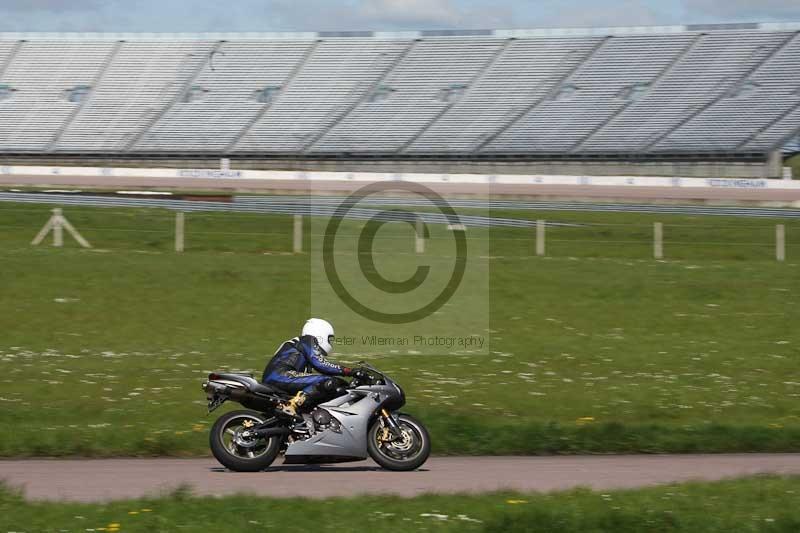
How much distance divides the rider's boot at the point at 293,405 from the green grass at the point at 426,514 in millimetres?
2106

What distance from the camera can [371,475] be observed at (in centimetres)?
1081

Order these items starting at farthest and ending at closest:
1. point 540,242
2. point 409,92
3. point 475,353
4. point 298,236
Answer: point 409,92 < point 540,242 < point 298,236 < point 475,353

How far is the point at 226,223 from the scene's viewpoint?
33812mm

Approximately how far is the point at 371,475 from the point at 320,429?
0.68 metres

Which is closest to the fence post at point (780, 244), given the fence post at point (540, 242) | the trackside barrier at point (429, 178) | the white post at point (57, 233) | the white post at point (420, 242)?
the fence post at point (540, 242)

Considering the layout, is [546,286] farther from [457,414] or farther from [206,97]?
[206,97]

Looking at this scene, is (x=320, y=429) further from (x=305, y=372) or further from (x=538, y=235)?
(x=538, y=235)

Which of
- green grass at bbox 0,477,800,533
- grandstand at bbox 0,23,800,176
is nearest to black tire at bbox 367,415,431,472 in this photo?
green grass at bbox 0,477,800,533

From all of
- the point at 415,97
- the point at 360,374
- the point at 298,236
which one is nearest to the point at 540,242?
→ the point at 298,236

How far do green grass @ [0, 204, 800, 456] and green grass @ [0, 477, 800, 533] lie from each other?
3.18 metres

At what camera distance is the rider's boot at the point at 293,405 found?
10.9 metres

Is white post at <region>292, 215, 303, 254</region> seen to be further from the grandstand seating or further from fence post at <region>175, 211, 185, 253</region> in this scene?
the grandstand seating

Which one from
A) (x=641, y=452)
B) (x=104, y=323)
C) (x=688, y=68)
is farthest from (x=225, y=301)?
(x=688, y=68)

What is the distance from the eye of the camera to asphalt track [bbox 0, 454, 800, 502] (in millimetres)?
9703
